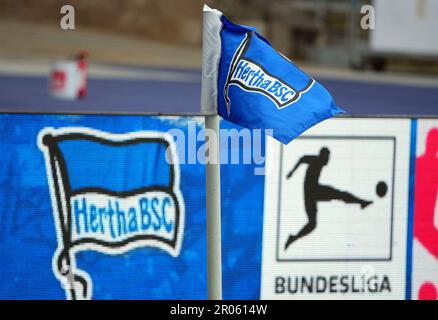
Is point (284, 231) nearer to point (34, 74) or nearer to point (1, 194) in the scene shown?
point (1, 194)

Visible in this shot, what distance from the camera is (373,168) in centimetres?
724

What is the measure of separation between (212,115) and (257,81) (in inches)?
10.4

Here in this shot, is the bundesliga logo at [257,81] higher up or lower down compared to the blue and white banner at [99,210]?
higher up

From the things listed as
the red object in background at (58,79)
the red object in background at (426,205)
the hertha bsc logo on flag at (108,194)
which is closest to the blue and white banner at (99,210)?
the hertha bsc logo on flag at (108,194)

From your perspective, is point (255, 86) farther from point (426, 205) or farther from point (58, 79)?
point (58, 79)

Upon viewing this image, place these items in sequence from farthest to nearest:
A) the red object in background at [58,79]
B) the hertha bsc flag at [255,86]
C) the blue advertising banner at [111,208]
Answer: the red object in background at [58,79], the blue advertising banner at [111,208], the hertha bsc flag at [255,86]

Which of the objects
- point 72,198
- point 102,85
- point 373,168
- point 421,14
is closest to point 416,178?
point 373,168

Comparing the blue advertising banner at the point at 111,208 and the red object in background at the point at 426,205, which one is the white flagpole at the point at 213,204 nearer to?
the blue advertising banner at the point at 111,208

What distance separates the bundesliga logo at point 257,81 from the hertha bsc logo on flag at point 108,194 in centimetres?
231

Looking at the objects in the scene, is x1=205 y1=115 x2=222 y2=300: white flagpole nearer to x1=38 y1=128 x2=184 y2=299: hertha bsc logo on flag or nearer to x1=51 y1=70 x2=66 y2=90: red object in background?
x1=38 y1=128 x2=184 y2=299: hertha bsc logo on flag

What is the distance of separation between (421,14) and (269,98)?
27436 mm

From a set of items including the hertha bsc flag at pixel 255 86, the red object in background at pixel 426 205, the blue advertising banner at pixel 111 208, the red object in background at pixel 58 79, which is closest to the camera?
the hertha bsc flag at pixel 255 86

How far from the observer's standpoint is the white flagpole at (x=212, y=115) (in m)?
4.60
